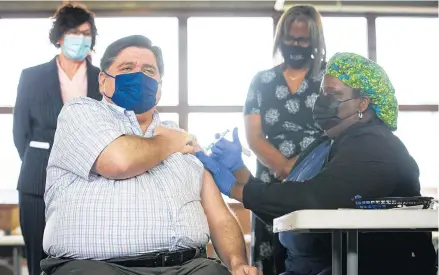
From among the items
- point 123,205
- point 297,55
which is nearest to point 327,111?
point 123,205

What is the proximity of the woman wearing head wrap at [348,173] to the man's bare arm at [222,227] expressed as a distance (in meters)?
0.04

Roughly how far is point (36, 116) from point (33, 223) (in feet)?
1.56

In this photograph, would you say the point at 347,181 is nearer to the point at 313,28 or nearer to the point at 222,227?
the point at 222,227

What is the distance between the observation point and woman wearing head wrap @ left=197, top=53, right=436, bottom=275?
1.75m

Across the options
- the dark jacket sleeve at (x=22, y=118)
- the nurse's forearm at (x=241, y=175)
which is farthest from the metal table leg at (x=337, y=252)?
the dark jacket sleeve at (x=22, y=118)

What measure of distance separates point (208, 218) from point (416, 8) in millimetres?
4988

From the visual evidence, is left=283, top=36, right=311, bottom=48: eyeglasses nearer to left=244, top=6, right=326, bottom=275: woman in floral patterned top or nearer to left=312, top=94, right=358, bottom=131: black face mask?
left=244, top=6, right=326, bottom=275: woman in floral patterned top

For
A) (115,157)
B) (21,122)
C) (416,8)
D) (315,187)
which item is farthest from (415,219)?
(416,8)

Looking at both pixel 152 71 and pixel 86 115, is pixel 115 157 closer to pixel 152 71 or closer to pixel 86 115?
pixel 86 115

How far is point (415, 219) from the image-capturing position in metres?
1.31

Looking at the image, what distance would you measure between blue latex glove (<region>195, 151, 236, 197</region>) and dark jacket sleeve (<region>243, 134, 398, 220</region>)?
28 centimetres

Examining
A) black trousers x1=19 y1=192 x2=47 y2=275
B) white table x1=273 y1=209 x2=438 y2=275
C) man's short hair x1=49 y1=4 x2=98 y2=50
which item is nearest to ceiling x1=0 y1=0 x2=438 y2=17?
man's short hair x1=49 y1=4 x2=98 y2=50

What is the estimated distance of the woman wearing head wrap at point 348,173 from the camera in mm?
1750

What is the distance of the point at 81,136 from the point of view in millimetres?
1838
